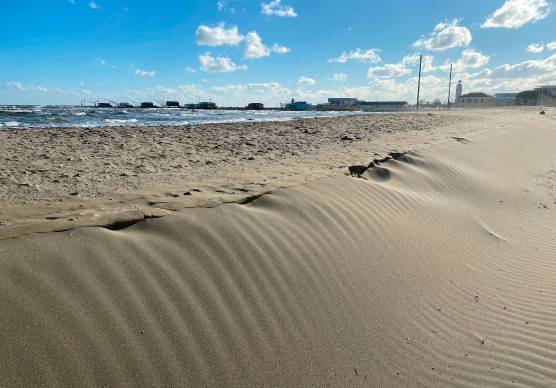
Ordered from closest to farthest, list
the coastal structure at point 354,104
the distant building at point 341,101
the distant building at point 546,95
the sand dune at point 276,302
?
the sand dune at point 276,302, the distant building at point 546,95, the coastal structure at point 354,104, the distant building at point 341,101

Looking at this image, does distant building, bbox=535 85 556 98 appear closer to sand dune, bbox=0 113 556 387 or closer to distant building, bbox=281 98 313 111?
distant building, bbox=281 98 313 111

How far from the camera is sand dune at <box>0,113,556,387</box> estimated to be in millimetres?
2125

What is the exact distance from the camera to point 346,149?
911 centimetres

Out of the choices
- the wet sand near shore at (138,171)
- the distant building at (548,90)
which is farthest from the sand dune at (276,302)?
the distant building at (548,90)

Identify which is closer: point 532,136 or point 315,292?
point 315,292

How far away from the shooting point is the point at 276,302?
110 inches

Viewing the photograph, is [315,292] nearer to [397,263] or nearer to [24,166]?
[397,263]

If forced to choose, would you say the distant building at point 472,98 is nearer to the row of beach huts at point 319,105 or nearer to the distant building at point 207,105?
the row of beach huts at point 319,105

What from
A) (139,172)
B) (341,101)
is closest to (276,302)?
(139,172)

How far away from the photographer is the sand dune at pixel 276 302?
2125mm

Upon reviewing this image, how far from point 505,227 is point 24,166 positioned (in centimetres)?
771

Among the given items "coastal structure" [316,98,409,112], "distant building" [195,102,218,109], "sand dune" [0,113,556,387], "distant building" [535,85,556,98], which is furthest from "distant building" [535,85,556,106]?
"distant building" [195,102,218,109]

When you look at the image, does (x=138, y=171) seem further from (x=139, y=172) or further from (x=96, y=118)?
(x=96, y=118)

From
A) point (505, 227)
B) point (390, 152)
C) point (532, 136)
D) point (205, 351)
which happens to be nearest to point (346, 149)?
point (390, 152)
